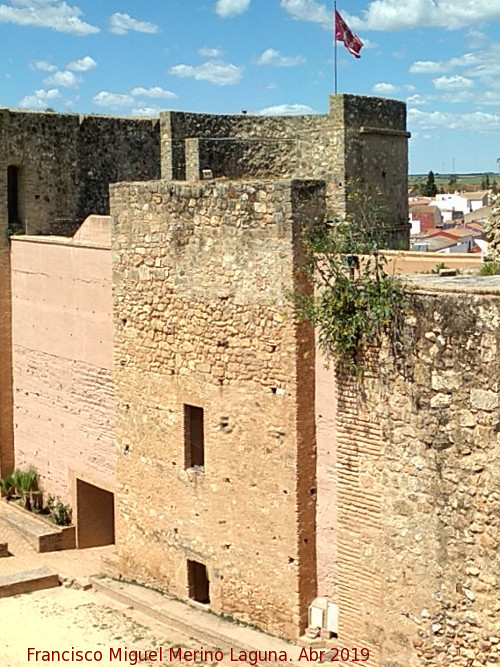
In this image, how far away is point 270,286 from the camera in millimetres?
10125

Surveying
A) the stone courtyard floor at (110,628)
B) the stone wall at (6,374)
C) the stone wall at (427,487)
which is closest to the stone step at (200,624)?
the stone courtyard floor at (110,628)

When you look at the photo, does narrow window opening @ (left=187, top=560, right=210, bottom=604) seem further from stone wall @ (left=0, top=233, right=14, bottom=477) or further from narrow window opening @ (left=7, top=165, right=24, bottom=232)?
narrow window opening @ (left=7, top=165, right=24, bottom=232)

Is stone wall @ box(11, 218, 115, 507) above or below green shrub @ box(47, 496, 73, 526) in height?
above

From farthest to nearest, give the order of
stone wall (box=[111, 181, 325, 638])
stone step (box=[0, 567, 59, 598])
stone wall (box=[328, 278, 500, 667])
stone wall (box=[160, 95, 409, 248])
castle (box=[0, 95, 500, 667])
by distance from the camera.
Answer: stone wall (box=[160, 95, 409, 248]) → stone step (box=[0, 567, 59, 598]) → stone wall (box=[111, 181, 325, 638]) → castle (box=[0, 95, 500, 667]) → stone wall (box=[328, 278, 500, 667])

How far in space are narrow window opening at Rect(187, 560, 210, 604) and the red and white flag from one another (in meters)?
9.54

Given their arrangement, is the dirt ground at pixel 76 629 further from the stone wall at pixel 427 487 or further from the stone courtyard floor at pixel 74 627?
the stone wall at pixel 427 487

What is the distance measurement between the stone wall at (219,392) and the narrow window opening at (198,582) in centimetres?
10

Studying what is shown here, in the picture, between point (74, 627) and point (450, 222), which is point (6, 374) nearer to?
point (74, 627)

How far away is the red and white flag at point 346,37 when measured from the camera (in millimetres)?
16812

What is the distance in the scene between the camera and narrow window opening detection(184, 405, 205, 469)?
11477mm

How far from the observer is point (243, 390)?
34.7ft

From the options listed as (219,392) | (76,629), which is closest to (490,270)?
(219,392)

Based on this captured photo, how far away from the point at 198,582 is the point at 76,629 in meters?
1.53

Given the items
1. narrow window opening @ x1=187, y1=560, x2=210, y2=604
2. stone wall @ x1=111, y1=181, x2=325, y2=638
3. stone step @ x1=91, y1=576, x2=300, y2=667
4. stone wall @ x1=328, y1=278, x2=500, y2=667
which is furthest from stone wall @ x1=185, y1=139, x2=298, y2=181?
stone wall @ x1=328, y1=278, x2=500, y2=667
